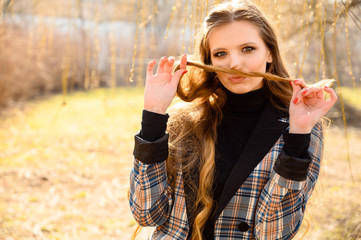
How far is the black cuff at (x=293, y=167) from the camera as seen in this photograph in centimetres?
133

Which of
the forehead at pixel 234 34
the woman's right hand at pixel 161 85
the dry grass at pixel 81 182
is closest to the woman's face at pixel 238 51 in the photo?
the forehead at pixel 234 34

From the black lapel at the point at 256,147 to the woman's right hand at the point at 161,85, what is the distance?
39cm

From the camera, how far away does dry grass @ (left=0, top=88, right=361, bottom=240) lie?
319 cm

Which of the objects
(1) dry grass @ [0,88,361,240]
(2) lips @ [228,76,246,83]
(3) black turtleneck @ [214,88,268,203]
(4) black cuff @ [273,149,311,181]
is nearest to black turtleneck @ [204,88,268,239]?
(3) black turtleneck @ [214,88,268,203]

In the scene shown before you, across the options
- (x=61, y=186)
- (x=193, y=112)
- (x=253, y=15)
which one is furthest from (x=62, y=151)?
(x=253, y=15)

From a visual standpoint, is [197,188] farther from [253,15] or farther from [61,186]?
[61,186]

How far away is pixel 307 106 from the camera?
4.72 feet

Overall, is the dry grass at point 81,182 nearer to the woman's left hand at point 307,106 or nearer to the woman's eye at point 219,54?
the woman's eye at point 219,54

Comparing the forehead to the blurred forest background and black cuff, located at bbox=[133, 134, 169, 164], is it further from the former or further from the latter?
black cuff, located at bbox=[133, 134, 169, 164]

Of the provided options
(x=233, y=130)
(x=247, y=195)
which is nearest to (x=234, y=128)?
(x=233, y=130)

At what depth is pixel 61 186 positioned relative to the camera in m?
4.30

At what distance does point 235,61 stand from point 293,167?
0.47 m

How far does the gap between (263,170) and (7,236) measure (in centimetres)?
211

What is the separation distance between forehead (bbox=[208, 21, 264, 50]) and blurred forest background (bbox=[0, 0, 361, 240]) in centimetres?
14
